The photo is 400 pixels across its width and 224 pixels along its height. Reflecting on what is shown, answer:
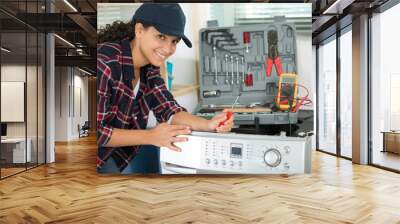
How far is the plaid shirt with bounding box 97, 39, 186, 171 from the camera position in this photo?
210 cm

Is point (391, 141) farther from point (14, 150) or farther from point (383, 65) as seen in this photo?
point (14, 150)

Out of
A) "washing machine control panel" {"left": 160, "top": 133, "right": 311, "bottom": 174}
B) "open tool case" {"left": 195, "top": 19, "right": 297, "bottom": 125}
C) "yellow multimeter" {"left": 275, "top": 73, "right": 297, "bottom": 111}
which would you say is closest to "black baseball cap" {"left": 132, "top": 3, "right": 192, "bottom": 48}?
"washing machine control panel" {"left": 160, "top": 133, "right": 311, "bottom": 174}

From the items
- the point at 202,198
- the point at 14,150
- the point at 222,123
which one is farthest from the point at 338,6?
the point at 14,150

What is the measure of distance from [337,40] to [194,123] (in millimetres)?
5536

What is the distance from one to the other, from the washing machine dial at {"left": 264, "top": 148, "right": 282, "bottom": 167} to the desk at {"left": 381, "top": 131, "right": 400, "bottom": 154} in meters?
3.95

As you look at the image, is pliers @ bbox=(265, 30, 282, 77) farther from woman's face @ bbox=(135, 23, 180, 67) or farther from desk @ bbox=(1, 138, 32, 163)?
desk @ bbox=(1, 138, 32, 163)

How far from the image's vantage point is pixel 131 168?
9.46 ft

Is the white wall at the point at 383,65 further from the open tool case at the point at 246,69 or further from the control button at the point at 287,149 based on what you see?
the control button at the point at 287,149

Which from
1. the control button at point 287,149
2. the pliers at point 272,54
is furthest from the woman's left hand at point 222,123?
the pliers at point 272,54

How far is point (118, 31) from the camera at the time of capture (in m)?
2.76

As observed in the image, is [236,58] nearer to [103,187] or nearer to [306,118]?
[306,118]

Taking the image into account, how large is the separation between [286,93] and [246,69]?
22.3 inches

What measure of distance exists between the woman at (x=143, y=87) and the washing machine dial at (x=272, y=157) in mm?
177

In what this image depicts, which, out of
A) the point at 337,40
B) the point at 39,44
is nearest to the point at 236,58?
the point at 39,44
